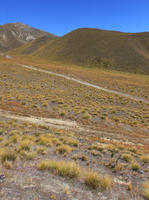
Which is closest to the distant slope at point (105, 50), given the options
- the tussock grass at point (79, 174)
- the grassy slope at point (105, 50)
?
the grassy slope at point (105, 50)

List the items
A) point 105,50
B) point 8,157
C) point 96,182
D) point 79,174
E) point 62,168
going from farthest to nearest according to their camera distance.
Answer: point 105,50 → point 8,157 → point 62,168 → point 79,174 → point 96,182

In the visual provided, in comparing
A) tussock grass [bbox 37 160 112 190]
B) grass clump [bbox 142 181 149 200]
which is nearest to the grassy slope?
grass clump [bbox 142 181 149 200]

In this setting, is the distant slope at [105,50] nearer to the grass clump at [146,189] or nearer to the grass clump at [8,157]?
the grass clump at [146,189]

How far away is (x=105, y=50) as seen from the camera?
103375 millimetres

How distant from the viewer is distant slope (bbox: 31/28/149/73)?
89312 millimetres

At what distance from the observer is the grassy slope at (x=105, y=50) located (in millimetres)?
89250

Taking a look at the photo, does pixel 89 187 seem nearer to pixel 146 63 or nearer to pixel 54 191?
pixel 54 191

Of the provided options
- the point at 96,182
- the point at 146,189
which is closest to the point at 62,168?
the point at 96,182

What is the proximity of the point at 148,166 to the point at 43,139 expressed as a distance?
529 centimetres

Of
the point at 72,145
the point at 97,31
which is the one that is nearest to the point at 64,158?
the point at 72,145

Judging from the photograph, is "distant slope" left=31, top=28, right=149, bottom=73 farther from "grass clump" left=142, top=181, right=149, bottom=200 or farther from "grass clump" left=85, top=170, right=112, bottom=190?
"grass clump" left=85, top=170, right=112, bottom=190

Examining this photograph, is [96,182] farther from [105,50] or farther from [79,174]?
[105,50]

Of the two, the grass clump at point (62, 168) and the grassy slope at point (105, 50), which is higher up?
the grassy slope at point (105, 50)

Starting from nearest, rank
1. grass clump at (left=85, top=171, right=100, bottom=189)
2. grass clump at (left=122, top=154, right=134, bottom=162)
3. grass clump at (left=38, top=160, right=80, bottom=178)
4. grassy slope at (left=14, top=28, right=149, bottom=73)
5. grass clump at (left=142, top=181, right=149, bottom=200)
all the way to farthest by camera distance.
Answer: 1. grass clump at (left=142, top=181, right=149, bottom=200)
2. grass clump at (left=85, top=171, right=100, bottom=189)
3. grass clump at (left=38, top=160, right=80, bottom=178)
4. grass clump at (left=122, top=154, right=134, bottom=162)
5. grassy slope at (left=14, top=28, right=149, bottom=73)
